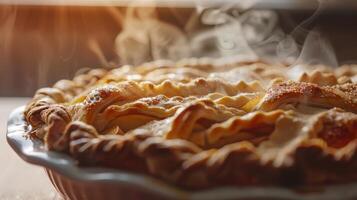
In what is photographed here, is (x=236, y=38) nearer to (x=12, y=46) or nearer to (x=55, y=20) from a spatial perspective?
(x=55, y=20)

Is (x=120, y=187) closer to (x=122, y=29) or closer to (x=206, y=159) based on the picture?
(x=206, y=159)

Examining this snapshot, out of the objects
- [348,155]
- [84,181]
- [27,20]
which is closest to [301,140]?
[348,155]

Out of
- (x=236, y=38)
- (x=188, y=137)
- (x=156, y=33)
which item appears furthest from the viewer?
(x=156, y=33)

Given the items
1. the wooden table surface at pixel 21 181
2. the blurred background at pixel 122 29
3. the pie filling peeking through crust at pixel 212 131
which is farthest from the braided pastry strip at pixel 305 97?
the blurred background at pixel 122 29

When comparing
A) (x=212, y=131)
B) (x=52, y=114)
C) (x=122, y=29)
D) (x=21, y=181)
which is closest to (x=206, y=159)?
(x=212, y=131)

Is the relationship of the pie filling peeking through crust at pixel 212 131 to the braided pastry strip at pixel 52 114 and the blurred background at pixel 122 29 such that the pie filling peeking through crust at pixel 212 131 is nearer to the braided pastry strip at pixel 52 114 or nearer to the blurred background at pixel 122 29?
the braided pastry strip at pixel 52 114

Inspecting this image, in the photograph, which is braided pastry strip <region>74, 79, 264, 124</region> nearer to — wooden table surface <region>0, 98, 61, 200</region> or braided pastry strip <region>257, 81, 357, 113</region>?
braided pastry strip <region>257, 81, 357, 113</region>

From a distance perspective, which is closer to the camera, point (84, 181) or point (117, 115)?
point (84, 181)
